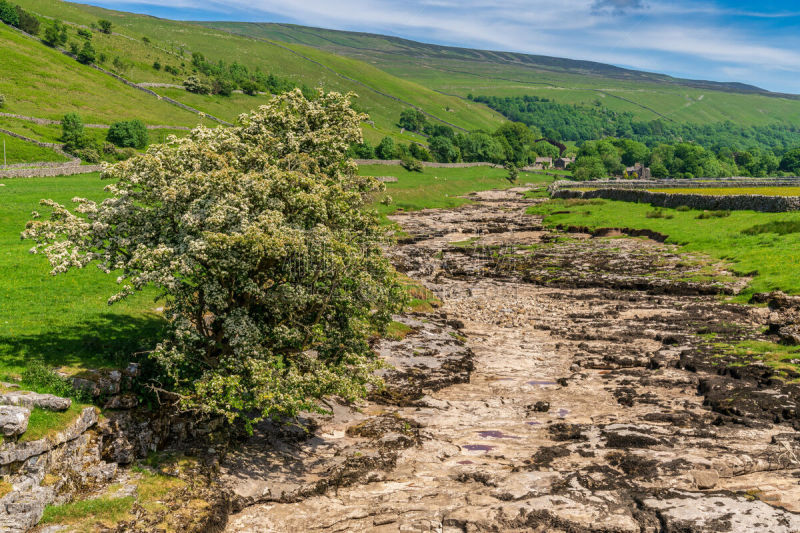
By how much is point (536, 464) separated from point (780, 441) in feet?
28.7

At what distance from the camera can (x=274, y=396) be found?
19.1m

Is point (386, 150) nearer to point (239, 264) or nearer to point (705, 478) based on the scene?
point (239, 264)

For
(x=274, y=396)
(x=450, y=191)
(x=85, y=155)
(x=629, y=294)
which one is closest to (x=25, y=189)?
(x=85, y=155)

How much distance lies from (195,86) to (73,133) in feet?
280

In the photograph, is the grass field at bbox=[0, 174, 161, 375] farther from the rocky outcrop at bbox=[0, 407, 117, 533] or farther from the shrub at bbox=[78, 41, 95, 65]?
the shrub at bbox=[78, 41, 95, 65]

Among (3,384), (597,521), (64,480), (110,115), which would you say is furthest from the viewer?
(110,115)

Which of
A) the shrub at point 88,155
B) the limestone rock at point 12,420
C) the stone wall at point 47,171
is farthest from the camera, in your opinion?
the shrub at point 88,155

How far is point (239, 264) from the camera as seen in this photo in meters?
19.8

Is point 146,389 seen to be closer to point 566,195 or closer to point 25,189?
point 25,189

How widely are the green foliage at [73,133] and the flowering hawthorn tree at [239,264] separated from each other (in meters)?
101

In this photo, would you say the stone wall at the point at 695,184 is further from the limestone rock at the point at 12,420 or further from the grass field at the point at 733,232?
the limestone rock at the point at 12,420

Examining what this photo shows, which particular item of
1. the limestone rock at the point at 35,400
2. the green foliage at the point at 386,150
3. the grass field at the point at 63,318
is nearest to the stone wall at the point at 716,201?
the green foliage at the point at 386,150

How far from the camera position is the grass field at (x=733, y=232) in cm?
4478

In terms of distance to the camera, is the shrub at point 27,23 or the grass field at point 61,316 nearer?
the grass field at point 61,316
